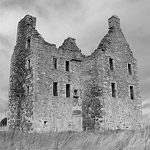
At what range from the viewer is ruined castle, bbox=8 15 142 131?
2055cm

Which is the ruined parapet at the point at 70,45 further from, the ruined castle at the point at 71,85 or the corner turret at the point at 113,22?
the corner turret at the point at 113,22

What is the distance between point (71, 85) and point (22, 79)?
4602 millimetres

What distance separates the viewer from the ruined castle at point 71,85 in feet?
67.4

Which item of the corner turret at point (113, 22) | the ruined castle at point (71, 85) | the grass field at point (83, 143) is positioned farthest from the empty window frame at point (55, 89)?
the grass field at point (83, 143)

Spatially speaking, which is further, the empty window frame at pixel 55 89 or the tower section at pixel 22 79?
the empty window frame at pixel 55 89

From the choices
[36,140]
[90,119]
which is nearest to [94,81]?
[90,119]

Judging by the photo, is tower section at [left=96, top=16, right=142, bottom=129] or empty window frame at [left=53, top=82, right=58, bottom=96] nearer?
tower section at [left=96, top=16, right=142, bottom=129]

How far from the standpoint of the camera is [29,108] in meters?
20.3

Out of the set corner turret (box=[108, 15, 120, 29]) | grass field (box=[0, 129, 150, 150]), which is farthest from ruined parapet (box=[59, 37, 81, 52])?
grass field (box=[0, 129, 150, 150])

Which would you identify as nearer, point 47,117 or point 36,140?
point 36,140

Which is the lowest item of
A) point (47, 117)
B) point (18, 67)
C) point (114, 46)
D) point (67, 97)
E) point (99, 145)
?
point (99, 145)

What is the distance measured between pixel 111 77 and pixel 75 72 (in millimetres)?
3579

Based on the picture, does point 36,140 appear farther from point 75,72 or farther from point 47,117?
point 75,72

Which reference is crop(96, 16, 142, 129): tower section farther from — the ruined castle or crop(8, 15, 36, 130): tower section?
crop(8, 15, 36, 130): tower section
